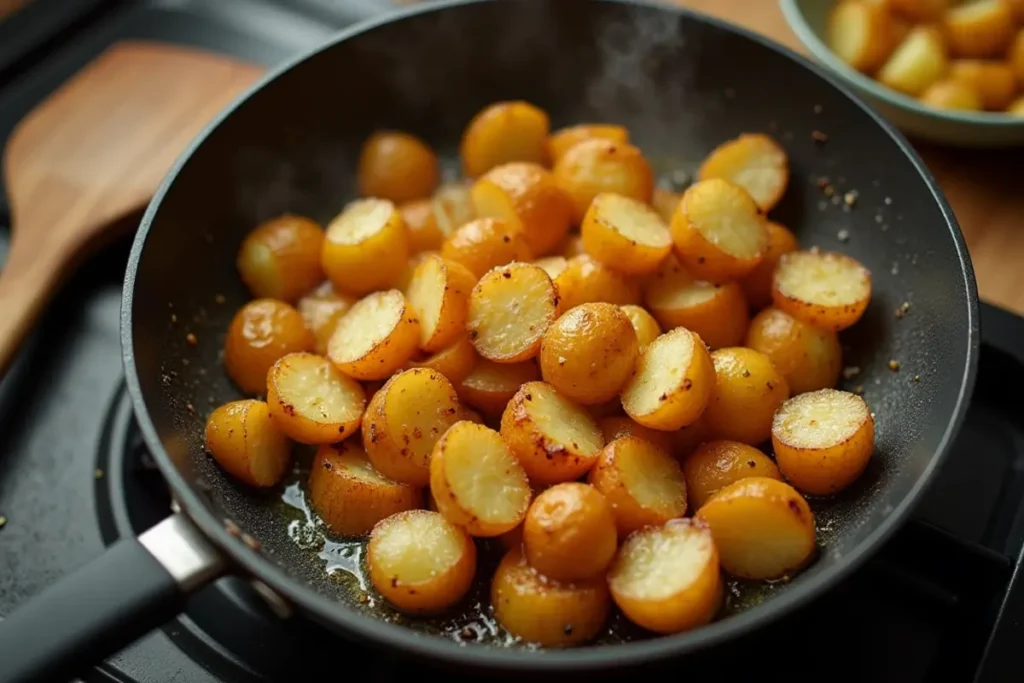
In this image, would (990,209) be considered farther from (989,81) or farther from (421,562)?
(421,562)

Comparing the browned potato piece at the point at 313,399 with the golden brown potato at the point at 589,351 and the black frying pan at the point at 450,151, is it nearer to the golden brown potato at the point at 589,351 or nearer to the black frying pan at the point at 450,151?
the black frying pan at the point at 450,151

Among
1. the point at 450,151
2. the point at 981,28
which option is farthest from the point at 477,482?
the point at 981,28

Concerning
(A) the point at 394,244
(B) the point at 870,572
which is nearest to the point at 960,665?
(B) the point at 870,572

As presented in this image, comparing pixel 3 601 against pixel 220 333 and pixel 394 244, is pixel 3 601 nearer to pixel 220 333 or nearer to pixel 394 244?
pixel 220 333

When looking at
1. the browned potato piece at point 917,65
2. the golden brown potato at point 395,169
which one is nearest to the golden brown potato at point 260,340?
the golden brown potato at point 395,169

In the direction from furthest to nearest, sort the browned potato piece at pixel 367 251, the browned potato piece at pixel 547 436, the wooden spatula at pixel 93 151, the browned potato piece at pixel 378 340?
the wooden spatula at pixel 93 151, the browned potato piece at pixel 367 251, the browned potato piece at pixel 378 340, the browned potato piece at pixel 547 436
